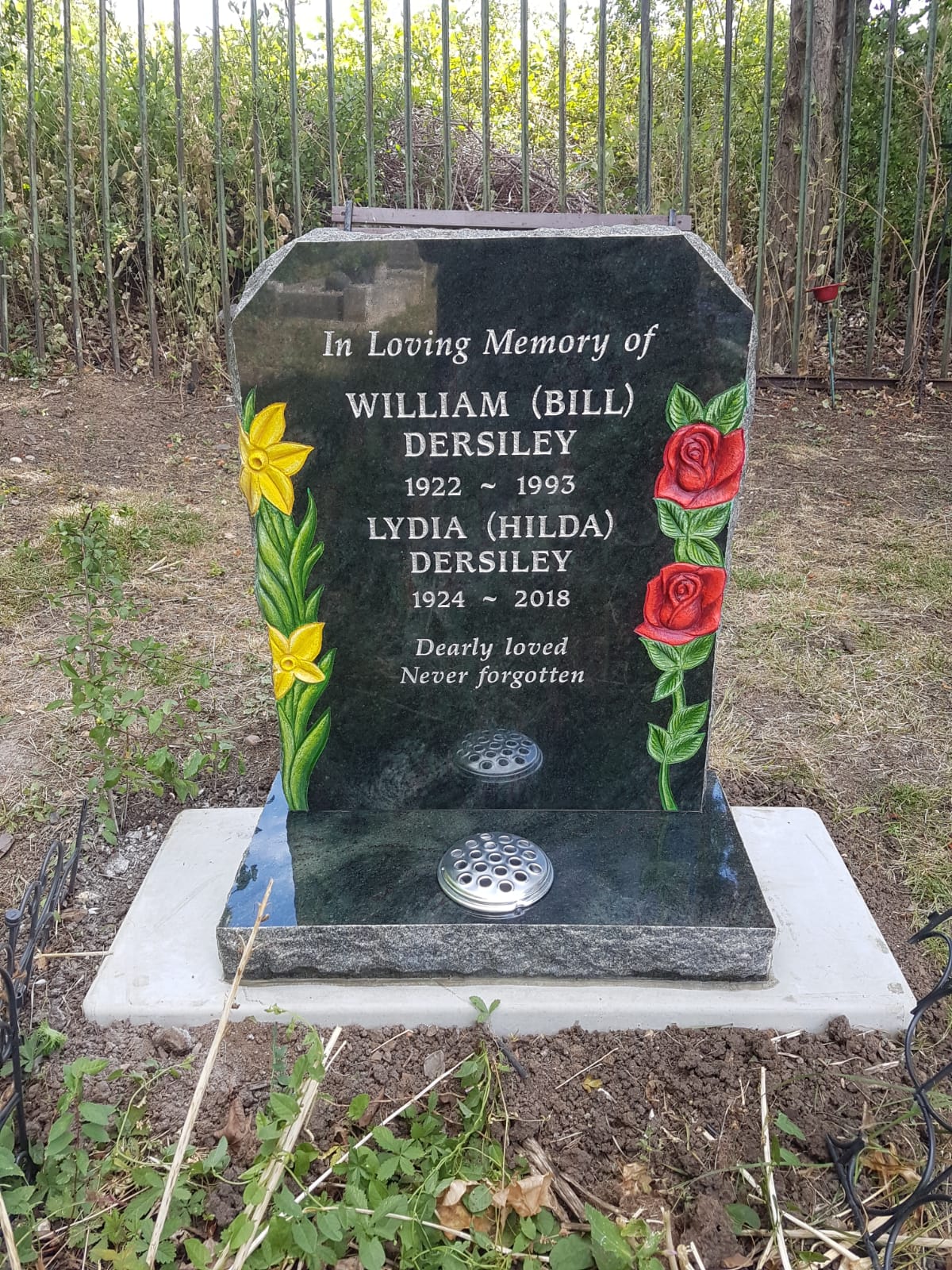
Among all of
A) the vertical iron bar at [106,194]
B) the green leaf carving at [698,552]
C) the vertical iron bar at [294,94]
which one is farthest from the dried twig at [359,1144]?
the vertical iron bar at [106,194]

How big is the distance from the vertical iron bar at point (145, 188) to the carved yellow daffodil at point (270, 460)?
4.63 meters

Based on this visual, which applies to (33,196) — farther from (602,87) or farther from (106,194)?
(602,87)

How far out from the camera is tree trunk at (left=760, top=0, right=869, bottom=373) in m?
6.45

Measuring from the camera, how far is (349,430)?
217 centimetres

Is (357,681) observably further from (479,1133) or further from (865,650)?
(865,650)

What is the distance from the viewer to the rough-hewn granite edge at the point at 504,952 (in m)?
2.02

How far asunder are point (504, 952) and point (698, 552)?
93 centimetres

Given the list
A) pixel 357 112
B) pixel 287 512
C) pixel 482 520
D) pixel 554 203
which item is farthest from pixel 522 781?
pixel 554 203

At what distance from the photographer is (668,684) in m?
2.37

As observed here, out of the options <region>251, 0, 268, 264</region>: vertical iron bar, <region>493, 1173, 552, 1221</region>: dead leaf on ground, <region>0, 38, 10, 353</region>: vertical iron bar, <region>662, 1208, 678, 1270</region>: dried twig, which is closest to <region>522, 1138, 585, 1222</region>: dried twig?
<region>493, 1173, 552, 1221</region>: dead leaf on ground

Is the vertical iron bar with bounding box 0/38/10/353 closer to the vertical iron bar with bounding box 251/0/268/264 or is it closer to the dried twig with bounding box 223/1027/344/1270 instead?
the vertical iron bar with bounding box 251/0/268/264

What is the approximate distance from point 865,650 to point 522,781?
1804 millimetres

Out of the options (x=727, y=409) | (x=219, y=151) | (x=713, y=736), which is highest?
(x=219, y=151)

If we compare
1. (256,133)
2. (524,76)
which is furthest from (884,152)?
(256,133)
